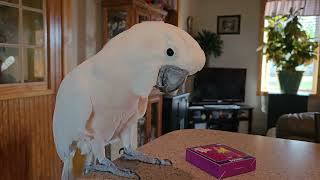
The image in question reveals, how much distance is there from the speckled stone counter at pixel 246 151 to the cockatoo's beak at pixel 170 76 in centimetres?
33

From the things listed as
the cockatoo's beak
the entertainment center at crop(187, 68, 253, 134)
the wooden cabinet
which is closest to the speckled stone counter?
the cockatoo's beak

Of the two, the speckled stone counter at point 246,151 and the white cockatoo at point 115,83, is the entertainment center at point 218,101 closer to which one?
the speckled stone counter at point 246,151

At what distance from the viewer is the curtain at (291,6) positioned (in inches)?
169

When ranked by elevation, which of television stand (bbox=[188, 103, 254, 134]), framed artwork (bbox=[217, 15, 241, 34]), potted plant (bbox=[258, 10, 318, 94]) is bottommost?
television stand (bbox=[188, 103, 254, 134])

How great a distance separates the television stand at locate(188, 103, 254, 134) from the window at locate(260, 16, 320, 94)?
2.03ft

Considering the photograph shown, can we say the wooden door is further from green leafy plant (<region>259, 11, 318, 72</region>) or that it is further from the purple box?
green leafy plant (<region>259, 11, 318, 72</region>)

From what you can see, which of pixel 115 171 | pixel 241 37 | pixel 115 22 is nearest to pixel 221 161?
pixel 115 171

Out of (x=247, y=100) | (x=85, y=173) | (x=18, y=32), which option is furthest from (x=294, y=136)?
(x=247, y=100)

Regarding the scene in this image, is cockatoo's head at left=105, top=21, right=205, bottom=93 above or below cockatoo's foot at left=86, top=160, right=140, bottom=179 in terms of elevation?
above

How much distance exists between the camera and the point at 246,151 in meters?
1.11

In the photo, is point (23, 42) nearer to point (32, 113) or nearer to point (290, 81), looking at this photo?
point (32, 113)

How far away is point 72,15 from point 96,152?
5.43 feet

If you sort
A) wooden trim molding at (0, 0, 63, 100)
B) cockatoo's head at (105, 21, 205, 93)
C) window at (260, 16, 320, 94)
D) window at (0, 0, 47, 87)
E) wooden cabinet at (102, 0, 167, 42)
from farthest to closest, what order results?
window at (260, 16, 320, 94), wooden cabinet at (102, 0, 167, 42), wooden trim molding at (0, 0, 63, 100), window at (0, 0, 47, 87), cockatoo's head at (105, 21, 205, 93)

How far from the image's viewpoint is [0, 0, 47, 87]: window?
1.75 m
